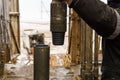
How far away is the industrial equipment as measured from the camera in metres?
2.28

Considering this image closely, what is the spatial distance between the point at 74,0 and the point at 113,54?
1.56 feet

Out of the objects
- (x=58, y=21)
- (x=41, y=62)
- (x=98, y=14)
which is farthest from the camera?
(x=41, y=62)

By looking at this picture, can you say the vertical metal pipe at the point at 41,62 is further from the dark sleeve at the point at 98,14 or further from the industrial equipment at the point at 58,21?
the dark sleeve at the point at 98,14

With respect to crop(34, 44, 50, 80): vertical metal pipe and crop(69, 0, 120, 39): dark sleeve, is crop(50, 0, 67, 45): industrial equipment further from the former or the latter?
crop(34, 44, 50, 80): vertical metal pipe

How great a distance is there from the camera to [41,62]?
11.9 ft

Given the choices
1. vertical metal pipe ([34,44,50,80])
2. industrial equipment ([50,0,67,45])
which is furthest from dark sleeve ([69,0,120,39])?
vertical metal pipe ([34,44,50,80])

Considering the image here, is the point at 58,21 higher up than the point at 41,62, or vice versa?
the point at 58,21

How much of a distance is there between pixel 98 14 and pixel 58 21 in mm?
587

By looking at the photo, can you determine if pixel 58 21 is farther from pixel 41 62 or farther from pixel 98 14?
pixel 41 62

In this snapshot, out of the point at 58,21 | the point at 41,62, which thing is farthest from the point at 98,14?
the point at 41,62

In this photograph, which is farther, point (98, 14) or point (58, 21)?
point (58, 21)

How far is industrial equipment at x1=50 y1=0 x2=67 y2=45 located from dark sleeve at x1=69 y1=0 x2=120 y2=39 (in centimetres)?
50

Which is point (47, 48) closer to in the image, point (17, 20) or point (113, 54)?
point (113, 54)

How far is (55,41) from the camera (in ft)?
7.55
